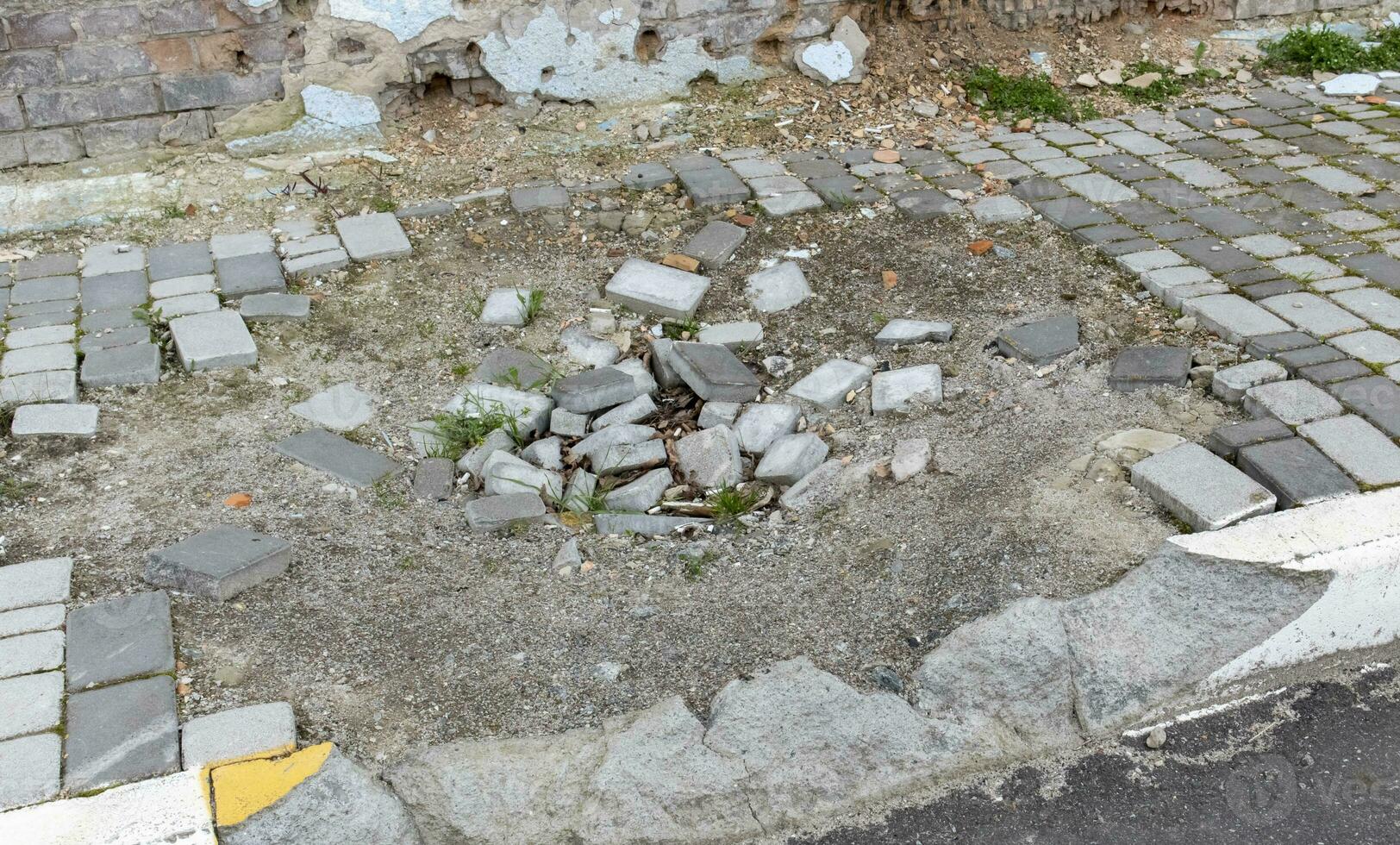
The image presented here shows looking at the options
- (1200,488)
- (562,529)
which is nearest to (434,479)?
(562,529)

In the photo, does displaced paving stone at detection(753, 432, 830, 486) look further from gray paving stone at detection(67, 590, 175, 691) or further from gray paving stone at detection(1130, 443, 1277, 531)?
gray paving stone at detection(67, 590, 175, 691)

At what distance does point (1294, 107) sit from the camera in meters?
6.46

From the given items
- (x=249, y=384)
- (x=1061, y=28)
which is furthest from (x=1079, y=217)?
(x=249, y=384)

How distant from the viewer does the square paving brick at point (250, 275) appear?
16.3 ft

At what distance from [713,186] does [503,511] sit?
100 inches

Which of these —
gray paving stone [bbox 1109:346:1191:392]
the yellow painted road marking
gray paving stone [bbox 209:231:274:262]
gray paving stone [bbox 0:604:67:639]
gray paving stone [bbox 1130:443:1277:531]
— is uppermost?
gray paving stone [bbox 1130:443:1277:531]

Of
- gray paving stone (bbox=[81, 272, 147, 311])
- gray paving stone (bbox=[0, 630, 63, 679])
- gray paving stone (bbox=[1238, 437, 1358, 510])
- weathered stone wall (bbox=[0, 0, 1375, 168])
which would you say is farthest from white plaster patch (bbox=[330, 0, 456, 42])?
gray paving stone (bbox=[1238, 437, 1358, 510])

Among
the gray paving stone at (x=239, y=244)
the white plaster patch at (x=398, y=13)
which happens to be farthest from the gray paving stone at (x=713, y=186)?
the gray paving stone at (x=239, y=244)

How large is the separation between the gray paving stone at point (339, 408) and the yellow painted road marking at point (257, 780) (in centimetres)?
173

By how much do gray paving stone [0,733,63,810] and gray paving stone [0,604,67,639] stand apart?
443 mm

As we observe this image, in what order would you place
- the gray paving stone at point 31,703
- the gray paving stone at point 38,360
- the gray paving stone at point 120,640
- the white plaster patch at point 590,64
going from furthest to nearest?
the white plaster patch at point 590,64 → the gray paving stone at point 38,360 → the gray paving stone at point 120,640 → the gray paving stone at point 31,703

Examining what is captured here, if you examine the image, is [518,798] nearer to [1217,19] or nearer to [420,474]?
[420,474]

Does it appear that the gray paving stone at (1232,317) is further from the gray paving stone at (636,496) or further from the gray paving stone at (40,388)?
the gray paving stone at (40,388)

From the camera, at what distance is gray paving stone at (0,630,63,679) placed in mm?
3031
